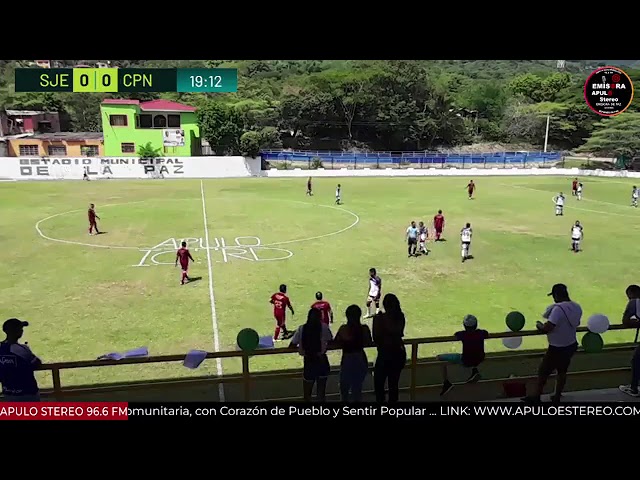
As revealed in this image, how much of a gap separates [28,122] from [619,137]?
69.0 metres

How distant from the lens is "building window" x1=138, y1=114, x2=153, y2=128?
52.3 meters

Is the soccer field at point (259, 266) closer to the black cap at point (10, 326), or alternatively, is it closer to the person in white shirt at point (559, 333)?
the black cap at point (10, 326)

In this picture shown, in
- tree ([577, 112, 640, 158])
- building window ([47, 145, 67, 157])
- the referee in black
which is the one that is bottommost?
the referee in black

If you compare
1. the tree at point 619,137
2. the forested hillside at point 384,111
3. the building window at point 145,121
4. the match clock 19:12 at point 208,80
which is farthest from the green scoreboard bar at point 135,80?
the tree at point 619,137

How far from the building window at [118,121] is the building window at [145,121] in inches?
51.2

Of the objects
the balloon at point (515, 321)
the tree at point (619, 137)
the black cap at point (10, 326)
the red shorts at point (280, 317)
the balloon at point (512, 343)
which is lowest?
the red shorts at point (280, 317)

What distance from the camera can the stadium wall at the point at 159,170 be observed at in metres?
48.4

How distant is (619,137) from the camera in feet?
205

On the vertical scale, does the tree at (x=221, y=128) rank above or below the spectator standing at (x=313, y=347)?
above

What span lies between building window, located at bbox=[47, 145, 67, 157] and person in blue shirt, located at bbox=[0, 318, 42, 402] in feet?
178

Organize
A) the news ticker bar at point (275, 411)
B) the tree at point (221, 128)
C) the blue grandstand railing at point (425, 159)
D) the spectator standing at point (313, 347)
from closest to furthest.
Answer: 1. the news ticker bar at point (275, 411)
2. the spectator standing at point (313, 347)
3. the tree at point (221, 128)
4. the blue grandstand railing at point (425, 159)

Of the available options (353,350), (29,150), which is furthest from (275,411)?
(29,150)

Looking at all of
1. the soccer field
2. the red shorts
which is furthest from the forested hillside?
the red shorts

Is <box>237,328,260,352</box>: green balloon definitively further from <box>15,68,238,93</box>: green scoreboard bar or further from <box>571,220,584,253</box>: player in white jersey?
<box>571,220,584,253</box>: player in white jersey
